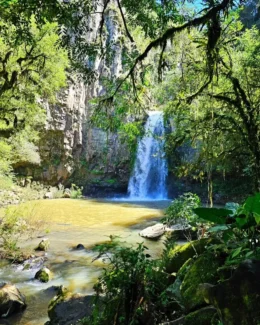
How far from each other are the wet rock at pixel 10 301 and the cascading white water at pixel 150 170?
17.5 metres

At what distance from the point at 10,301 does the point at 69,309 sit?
139 centimetres

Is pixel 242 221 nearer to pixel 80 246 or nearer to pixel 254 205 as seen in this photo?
pixel 254 205

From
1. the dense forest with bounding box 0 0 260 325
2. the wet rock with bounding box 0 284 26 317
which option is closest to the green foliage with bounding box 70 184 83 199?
the dense forest with bounding box 0 0 260 325

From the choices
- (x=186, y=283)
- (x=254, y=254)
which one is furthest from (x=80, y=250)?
(x=254, y=254)

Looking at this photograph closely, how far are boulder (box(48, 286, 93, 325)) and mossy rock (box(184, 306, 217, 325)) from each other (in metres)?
1.32

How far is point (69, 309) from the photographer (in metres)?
3.76

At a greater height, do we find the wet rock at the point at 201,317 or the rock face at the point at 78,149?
the rock face at the point at 78,149

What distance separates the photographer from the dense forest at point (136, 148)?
8.42 feet

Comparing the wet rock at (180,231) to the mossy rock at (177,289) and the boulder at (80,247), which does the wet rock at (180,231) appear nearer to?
the boulder at (80,247)

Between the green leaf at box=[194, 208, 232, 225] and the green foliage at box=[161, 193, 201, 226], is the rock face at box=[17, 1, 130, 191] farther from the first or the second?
the green leaf at box=[194, 208, 232, 225]

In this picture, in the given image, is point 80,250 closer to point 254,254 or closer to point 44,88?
point 44,88

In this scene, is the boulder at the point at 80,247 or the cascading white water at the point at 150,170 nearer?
Result: the boulder at the point at 80,247

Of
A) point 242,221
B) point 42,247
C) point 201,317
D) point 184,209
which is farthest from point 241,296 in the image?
point 42,247

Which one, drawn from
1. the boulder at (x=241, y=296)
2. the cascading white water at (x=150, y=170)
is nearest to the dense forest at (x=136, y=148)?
the boulder at (x=241, y=296)
